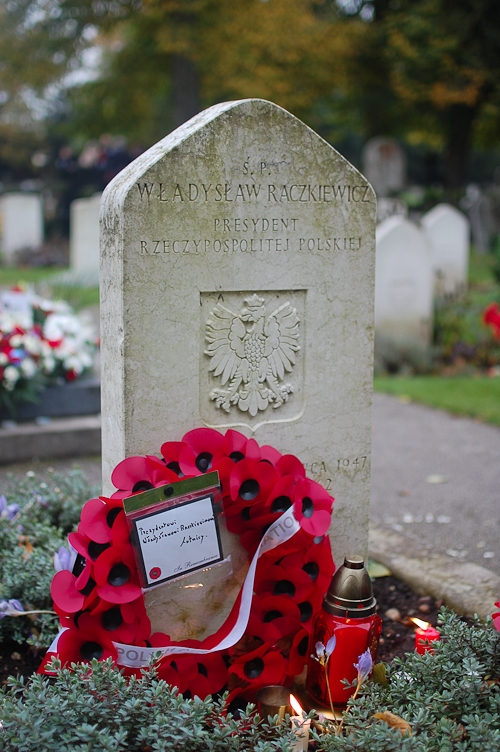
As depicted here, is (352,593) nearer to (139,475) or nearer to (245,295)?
(139,475)

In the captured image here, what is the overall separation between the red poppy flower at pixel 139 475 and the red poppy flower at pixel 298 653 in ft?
2.29

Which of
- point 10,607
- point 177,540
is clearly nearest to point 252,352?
point 177,540

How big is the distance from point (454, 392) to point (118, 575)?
19.0 feet

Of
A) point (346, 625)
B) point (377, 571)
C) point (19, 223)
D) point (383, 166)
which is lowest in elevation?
point (377, 571)

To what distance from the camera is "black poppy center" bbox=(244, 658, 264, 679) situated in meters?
2.60

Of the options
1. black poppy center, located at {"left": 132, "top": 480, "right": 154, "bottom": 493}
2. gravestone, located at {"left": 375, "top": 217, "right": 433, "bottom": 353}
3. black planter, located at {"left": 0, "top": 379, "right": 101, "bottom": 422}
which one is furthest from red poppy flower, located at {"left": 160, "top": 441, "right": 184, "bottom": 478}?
gravestone, located at {"left": 375, "top": 217, "right": 433, "bottom": 353}

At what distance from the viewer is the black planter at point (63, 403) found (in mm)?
5512

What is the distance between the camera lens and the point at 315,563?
108 inches

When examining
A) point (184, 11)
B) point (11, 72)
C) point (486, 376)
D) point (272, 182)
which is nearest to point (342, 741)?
point (272, 182)

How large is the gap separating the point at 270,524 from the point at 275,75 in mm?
21755

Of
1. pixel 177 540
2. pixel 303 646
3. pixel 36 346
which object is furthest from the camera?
pixel 36 346

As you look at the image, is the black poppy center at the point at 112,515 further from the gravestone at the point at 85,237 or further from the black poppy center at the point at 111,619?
the gravestone at the point at 85,237


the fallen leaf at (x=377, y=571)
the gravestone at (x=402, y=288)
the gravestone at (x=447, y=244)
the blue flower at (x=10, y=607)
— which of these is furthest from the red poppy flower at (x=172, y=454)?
the gravestone at (x=447, y=244)

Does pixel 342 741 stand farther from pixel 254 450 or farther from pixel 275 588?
pixel 254 450
